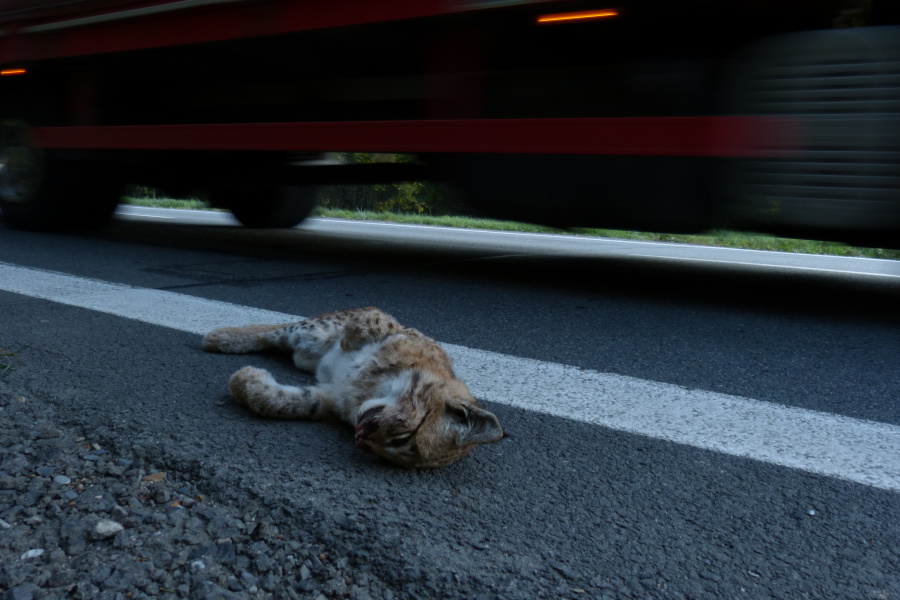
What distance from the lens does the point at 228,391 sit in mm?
2781

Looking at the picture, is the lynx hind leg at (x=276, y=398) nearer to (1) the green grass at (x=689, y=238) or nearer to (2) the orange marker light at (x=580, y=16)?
(2) the orange marker light at (x=580, y=16)

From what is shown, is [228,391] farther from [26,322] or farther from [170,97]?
[170,97]

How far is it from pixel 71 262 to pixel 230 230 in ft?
10.9

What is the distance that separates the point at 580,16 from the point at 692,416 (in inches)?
113

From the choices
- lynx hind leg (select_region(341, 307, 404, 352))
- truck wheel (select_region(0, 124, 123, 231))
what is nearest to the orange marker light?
lynx hind leg (select_region(341, 307, 404, 352))


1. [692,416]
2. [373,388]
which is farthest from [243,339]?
[692,416]

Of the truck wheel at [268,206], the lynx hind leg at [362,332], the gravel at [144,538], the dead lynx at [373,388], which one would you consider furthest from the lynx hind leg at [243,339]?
the truck wheel at [268,206]

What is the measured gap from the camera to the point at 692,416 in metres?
2.62

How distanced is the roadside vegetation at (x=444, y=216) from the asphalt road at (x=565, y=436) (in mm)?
1050

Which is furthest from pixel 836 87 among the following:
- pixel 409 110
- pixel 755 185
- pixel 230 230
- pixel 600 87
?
pixel 230 230

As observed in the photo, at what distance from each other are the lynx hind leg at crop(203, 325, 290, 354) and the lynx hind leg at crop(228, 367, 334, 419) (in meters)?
0.66

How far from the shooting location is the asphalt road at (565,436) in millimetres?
1704

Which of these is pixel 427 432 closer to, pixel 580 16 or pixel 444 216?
pixel 580 16

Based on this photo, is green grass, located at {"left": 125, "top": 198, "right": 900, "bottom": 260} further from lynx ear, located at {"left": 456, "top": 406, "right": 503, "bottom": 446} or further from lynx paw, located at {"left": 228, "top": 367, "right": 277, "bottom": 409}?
lynx ear, located at {"left": 456, "top": 406, "right": 503, "bottom": 446}
